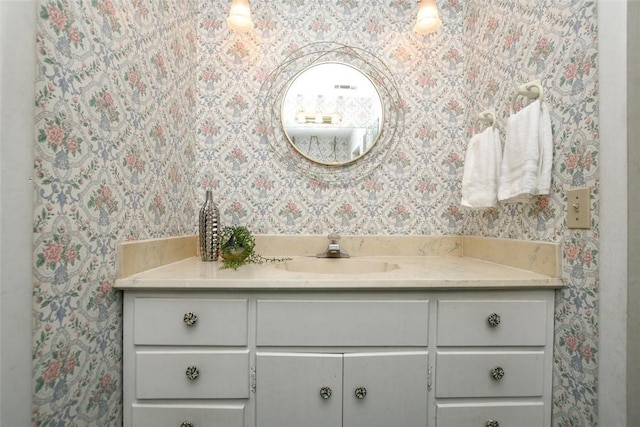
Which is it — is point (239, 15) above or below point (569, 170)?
above

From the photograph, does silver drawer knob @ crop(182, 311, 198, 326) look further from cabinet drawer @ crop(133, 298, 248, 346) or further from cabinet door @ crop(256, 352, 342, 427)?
cabinet door @ crop(256, 352, 342, 427)

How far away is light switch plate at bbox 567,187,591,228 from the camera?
36.1 inches

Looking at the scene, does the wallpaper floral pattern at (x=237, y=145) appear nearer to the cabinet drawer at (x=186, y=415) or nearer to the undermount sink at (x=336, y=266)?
the cabinet drawer at (x=186, y=415)

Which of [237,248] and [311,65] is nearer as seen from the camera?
[237,248]

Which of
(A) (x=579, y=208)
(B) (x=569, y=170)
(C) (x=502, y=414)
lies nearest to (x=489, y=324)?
(C) (x=502, y=414)

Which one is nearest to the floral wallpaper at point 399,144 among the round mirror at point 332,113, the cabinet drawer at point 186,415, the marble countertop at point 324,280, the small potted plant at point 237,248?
the round mirror at point 332,113

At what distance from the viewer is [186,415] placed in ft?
3.22

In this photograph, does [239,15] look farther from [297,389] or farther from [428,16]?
[297,389]

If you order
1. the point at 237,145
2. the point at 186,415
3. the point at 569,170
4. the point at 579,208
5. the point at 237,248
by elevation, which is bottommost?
the point at 186,415

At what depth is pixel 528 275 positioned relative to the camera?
41.6 inches

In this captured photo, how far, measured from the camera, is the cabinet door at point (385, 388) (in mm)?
997

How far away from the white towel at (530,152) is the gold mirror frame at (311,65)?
593 mm

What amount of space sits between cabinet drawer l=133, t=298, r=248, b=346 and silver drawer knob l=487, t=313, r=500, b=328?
2.67 feet

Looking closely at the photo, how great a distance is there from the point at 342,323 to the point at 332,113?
1.05 m
